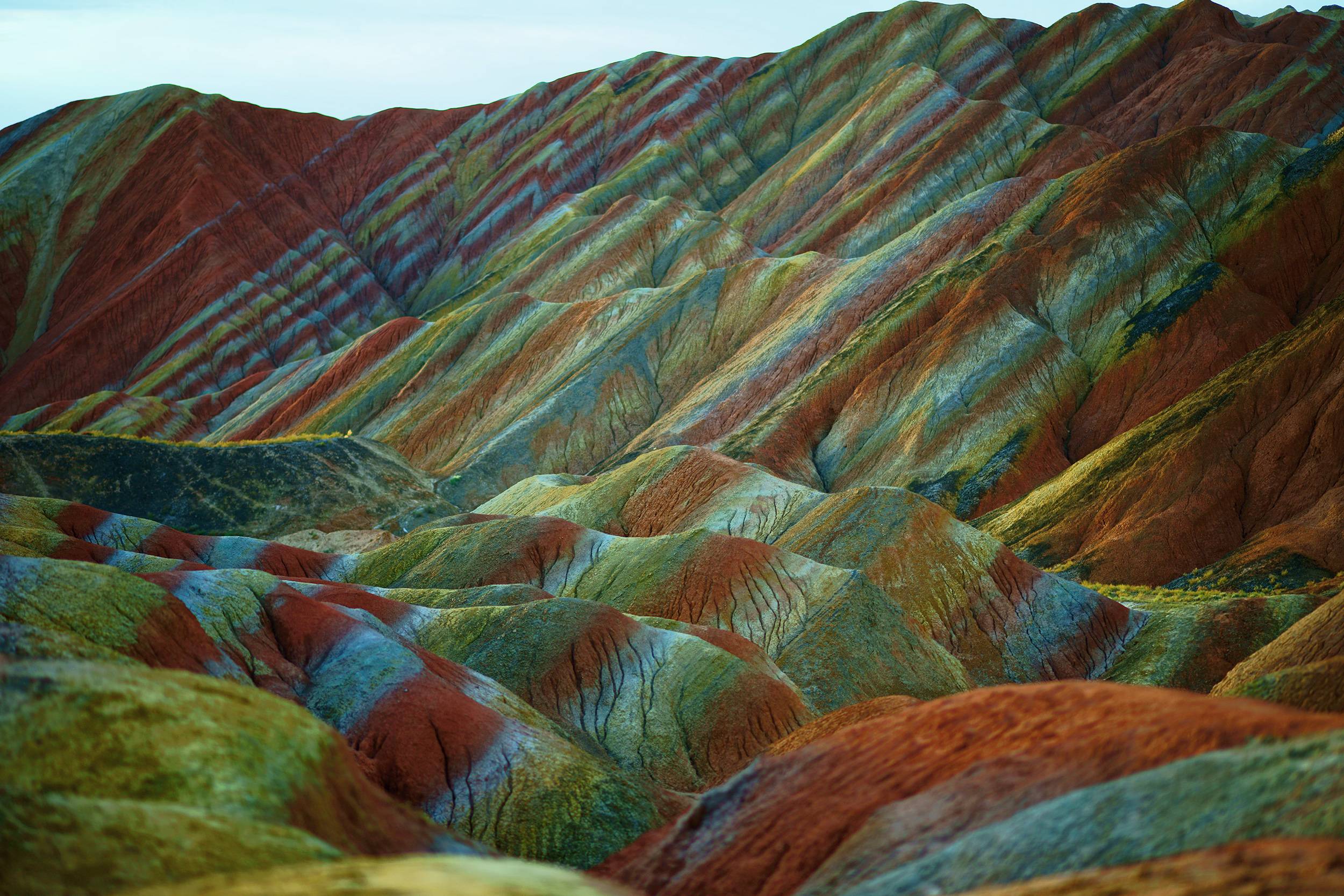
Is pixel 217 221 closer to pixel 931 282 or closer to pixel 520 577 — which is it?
pixel 931 282

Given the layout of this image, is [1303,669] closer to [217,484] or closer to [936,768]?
[936,768]

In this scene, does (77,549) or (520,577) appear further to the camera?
(520,577)

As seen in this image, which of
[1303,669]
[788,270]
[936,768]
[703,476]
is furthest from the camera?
[788,270]

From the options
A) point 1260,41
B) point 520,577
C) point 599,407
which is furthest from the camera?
point 1260,41

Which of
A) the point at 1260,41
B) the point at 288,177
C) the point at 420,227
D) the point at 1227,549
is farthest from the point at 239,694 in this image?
the point at 288,177

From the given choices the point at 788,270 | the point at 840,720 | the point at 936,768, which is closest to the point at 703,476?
the point at 840,720

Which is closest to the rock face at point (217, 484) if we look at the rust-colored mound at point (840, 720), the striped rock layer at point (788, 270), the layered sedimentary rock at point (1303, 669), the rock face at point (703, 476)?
the rock face at point (703, 476)
